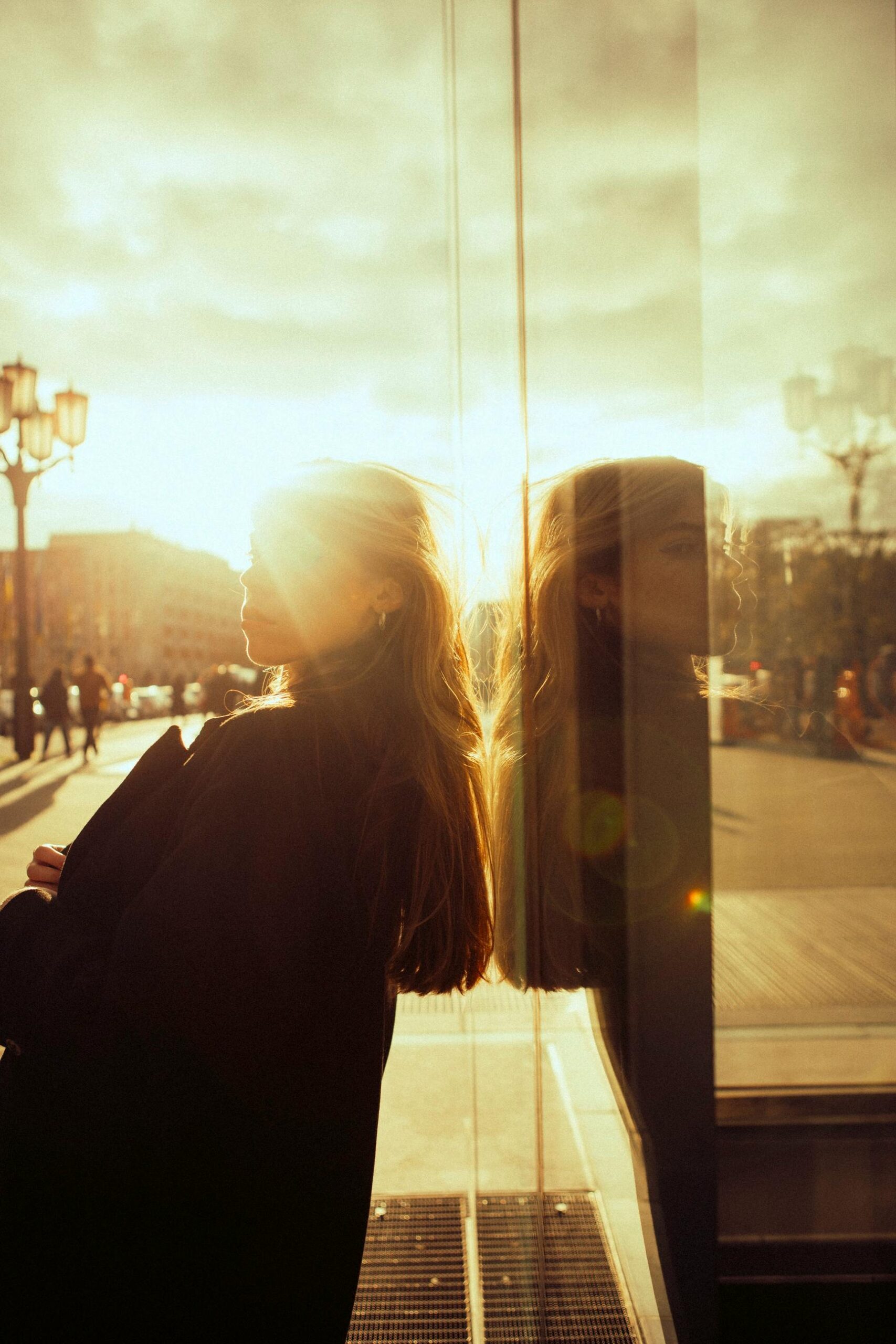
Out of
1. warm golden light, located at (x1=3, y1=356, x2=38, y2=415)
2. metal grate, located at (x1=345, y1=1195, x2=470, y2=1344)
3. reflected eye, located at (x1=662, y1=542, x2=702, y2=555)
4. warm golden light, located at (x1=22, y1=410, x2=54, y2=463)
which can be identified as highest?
warm golden light, located at (x1=3, y1=356, x2=38, y2=415)

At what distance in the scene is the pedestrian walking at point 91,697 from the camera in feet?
5.94

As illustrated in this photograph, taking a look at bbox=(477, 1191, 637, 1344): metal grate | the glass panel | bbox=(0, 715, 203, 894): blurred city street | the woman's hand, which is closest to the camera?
the woman's hand

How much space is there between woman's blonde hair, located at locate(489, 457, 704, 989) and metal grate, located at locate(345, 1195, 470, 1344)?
38.4 inches

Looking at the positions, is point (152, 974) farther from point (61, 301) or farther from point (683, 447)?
point (61, 301)

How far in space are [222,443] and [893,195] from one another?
143 cm

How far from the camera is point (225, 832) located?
0.90 m

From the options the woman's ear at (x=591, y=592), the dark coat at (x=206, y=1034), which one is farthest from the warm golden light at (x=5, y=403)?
the woman's ear at (x=591, y=592)

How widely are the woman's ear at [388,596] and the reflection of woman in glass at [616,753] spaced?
0.35 metres

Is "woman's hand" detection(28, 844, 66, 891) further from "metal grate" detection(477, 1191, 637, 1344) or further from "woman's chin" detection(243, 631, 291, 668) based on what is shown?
"metal grate" detection(477, 1191, 637, 1344)

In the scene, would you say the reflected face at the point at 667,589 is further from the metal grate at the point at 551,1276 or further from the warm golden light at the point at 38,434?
the metal grate at the point at 551,1276

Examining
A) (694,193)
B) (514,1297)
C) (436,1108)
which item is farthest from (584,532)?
(436,1108)

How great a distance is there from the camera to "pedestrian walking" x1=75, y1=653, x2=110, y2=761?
1.81 meters

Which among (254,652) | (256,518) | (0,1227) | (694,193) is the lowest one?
(0,1227)

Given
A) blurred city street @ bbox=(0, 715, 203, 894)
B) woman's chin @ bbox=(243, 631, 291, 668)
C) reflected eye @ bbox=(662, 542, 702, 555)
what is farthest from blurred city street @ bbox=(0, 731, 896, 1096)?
reflected eye @ bbox=(662, 542, 702, 555)
